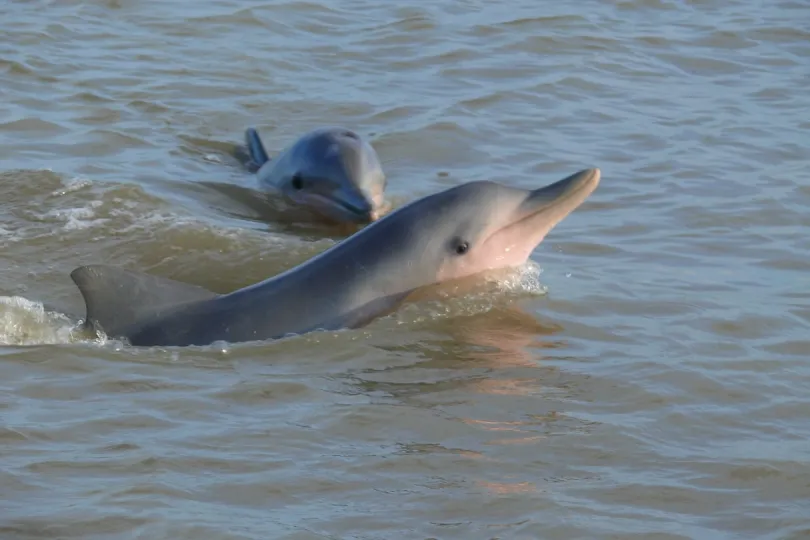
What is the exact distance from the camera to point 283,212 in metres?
10.6

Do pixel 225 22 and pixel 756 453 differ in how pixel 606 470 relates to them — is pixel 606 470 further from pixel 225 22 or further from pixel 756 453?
pixel 225 22

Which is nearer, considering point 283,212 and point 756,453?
point 756,453

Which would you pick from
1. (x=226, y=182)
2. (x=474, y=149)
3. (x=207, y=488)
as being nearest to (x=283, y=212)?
(x=226, y=182)

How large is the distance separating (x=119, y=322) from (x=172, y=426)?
125 centimetres

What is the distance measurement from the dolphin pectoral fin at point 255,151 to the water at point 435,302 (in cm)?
20

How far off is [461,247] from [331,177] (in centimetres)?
294

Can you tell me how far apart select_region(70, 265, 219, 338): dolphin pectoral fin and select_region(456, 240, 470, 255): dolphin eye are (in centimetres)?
139

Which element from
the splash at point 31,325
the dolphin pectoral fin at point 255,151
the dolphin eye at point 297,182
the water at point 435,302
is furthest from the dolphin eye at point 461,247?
the dolphin pectoral fin at point 255,151

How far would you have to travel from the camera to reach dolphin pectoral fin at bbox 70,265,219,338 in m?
7.29

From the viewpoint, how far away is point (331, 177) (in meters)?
10.5

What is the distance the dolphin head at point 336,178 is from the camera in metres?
10.3

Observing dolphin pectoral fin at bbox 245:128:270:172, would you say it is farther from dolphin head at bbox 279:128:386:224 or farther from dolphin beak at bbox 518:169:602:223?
dolphin beak at bbox 518:169:602:223

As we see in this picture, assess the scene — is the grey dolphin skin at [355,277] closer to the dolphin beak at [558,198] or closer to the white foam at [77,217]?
the dolphin beak at [558,198]

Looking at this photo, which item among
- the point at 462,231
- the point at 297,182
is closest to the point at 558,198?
the point at 462,231
